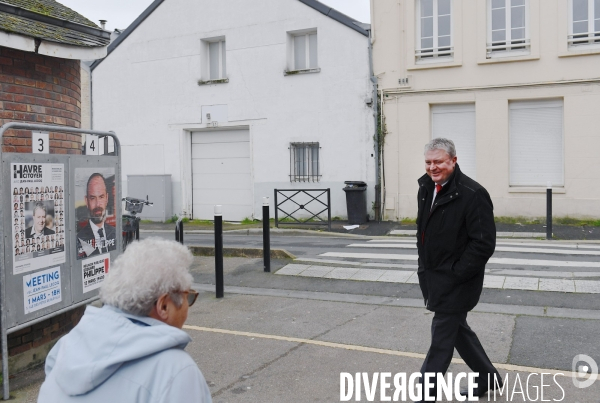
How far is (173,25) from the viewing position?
68.6 feet

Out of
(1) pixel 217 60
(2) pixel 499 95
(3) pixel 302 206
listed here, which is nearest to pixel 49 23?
(3) pixel 302 206

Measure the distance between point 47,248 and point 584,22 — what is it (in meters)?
15.3

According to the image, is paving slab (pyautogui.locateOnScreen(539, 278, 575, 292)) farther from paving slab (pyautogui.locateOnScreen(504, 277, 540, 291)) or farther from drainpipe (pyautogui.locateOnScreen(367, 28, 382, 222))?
drainpipe (pyautogui.locateOnScreen(367, 28, 382, 222))

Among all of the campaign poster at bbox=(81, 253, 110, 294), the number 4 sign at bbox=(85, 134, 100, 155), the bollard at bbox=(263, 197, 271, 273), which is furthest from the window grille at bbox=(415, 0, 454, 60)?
the campaign poster at bbox=(81, 253, 110, 294)

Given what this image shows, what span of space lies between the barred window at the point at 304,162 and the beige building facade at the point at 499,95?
2154mm

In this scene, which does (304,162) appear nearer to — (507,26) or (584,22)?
(507,26)

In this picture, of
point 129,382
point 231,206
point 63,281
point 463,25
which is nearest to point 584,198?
point 463,25

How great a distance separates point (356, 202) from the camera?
17500 mm

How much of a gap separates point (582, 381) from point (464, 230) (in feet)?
5.56

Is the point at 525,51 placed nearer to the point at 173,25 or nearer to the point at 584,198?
the point at 584,198

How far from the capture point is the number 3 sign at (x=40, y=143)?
17.0ft

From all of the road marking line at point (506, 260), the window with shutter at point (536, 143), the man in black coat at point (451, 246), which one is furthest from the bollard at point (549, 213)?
the man in black coat at point (451, 246)

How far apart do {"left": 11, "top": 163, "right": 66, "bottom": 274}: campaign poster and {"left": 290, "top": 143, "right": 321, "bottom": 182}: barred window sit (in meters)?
13.8

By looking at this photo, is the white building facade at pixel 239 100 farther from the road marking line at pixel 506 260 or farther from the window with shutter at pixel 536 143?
the road marking line at pixel 506 260
